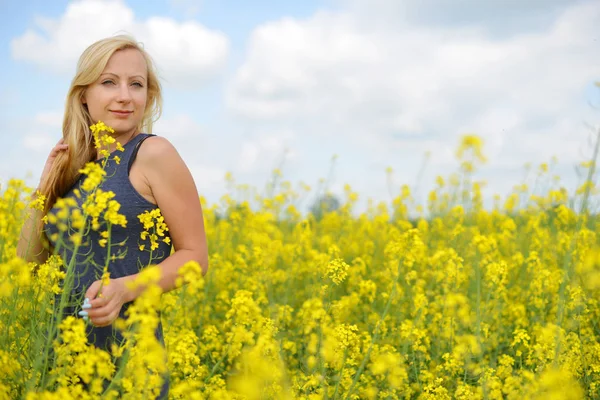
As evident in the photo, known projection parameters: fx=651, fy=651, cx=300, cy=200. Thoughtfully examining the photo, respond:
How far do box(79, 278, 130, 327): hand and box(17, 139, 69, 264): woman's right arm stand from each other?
617 millimetres

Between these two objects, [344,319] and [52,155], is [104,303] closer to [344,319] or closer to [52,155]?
[52,155]

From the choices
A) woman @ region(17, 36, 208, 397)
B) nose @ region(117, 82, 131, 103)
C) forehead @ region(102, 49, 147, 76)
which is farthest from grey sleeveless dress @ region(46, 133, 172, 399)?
forehead @ region(102, 49, 147, 76)

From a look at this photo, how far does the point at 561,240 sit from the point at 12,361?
448cm

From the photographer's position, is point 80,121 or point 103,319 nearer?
point 103,319

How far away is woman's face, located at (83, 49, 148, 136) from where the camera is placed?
2.44 m

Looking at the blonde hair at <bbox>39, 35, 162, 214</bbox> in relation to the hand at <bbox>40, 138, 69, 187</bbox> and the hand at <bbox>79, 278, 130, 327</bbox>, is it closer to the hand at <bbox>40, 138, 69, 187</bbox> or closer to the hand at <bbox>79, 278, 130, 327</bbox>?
the hand at <bbox>40, 138, 69, 187</bbox>

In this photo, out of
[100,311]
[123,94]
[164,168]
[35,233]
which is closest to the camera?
[100,311]

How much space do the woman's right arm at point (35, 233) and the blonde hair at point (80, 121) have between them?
5cm

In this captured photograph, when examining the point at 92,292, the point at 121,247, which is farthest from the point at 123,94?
the point at 92,292

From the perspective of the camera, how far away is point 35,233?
2.53 m

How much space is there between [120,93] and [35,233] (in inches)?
25.4

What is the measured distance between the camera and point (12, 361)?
2.17 m

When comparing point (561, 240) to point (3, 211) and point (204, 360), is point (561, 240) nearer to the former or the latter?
point (204, 360)

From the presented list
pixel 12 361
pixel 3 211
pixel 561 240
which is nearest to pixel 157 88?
pixel 3 211
